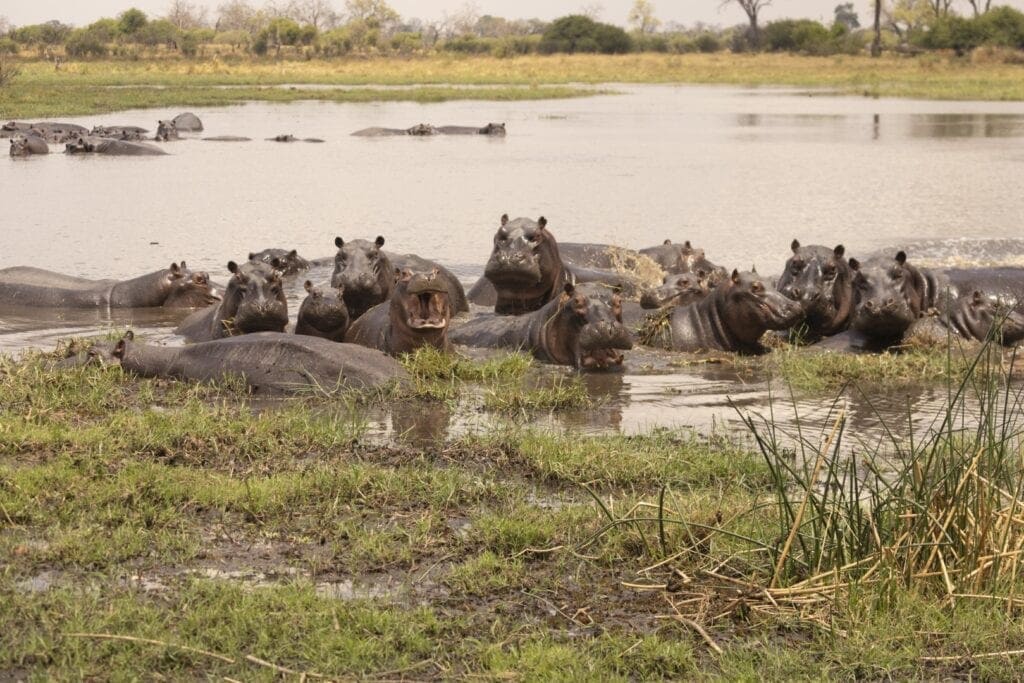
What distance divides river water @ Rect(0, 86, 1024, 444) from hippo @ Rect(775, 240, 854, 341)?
4.10ft

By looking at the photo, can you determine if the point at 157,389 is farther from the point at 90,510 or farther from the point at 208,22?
the point at 208,22

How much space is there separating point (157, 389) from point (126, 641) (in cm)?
347

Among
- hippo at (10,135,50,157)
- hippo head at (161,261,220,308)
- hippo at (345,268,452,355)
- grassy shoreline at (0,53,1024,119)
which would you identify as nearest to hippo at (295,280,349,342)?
hippo at (345,268,452,355)

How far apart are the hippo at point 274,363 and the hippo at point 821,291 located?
293cm

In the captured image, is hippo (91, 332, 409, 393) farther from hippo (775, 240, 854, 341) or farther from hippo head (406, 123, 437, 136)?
hippo head (406, 123, 437, 136)

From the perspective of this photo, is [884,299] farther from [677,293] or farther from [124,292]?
[124,292]

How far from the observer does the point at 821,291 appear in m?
9.01

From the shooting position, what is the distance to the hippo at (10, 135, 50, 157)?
2405 cm

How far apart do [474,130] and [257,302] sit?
917 inches

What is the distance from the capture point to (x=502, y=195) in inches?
749

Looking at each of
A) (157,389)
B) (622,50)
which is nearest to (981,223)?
(157,389)

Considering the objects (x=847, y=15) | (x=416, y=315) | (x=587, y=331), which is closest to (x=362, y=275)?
(x=416, y=315)

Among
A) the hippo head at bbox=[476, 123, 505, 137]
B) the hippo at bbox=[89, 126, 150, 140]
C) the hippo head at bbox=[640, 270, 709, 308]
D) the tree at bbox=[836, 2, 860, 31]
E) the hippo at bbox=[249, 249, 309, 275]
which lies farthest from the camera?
the tree at bbox=[836, 2, 860, 31]

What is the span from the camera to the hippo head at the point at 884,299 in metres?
8.42
